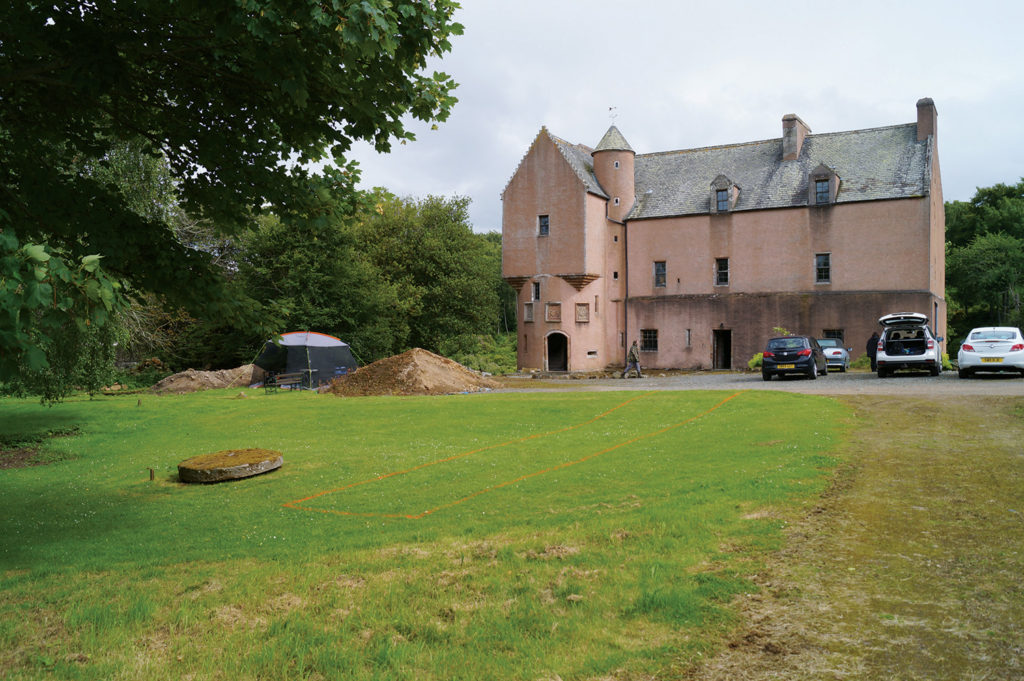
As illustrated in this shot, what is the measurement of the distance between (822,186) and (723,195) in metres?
5.90

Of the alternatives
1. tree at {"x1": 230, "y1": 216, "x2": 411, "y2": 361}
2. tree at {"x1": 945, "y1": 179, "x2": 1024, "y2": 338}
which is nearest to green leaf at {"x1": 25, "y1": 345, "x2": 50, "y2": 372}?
tree at {"x1": 230, "y1": 216, "x2": 411, "y2": 361}

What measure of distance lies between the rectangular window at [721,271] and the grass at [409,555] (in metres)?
31.3

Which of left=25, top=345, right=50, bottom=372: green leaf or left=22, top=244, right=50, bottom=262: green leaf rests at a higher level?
left=22, top=244, right=50, bottom=262: green leaf

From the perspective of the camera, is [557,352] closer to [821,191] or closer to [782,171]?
[782,171]

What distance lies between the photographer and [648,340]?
1869 inches

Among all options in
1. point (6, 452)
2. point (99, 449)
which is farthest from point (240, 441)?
point (6, 452)

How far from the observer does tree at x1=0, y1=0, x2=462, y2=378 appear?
6.56 meters

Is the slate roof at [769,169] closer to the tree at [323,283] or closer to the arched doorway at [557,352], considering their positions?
the arched doorway at [557,352]

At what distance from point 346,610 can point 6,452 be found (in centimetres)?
1395

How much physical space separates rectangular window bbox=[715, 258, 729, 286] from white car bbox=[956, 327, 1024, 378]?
19847 mm

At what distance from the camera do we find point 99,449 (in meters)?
16.1

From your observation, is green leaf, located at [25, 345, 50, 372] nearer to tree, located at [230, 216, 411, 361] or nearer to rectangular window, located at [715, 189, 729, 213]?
tree, located at [230, 216, 411, 361]

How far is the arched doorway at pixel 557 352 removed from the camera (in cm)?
4678

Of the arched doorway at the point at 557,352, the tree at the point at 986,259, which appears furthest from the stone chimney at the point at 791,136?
the tree at the point at 986,259
